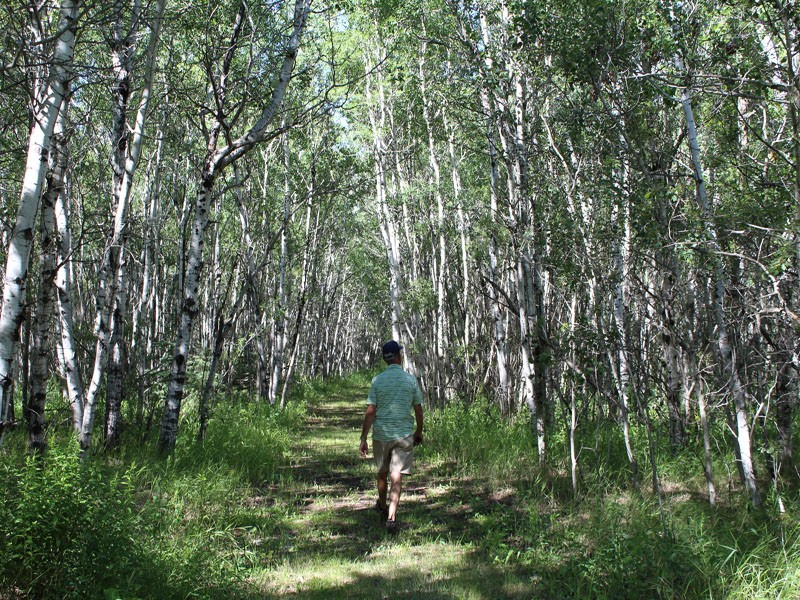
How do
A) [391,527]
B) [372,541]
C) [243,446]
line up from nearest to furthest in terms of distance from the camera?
[372,541] < [391,527] < [243,446]

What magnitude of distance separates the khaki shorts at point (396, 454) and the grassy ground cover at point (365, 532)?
575mm

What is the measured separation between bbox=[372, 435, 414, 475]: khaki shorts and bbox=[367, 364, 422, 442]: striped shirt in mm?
53

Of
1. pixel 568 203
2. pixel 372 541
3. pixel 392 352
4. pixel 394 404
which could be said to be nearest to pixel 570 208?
pixel 568 203

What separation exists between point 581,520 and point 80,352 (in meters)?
9.68

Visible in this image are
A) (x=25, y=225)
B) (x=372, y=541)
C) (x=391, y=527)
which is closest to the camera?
(x=25, y=225)

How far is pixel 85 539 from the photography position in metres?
3.41

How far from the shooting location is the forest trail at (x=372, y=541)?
413cm

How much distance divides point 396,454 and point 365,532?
787 mm

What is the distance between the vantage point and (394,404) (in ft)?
18.7

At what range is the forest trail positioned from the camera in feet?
13.5

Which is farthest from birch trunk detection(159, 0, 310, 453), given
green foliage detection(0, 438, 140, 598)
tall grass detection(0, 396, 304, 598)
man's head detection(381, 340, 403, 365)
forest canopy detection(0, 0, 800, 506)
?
green foliage detection(0, 438, 140, 598)

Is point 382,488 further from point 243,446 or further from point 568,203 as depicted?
point 568,203

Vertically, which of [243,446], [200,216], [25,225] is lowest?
[243,446]

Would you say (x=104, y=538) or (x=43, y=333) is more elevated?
(x=43, y=333)
